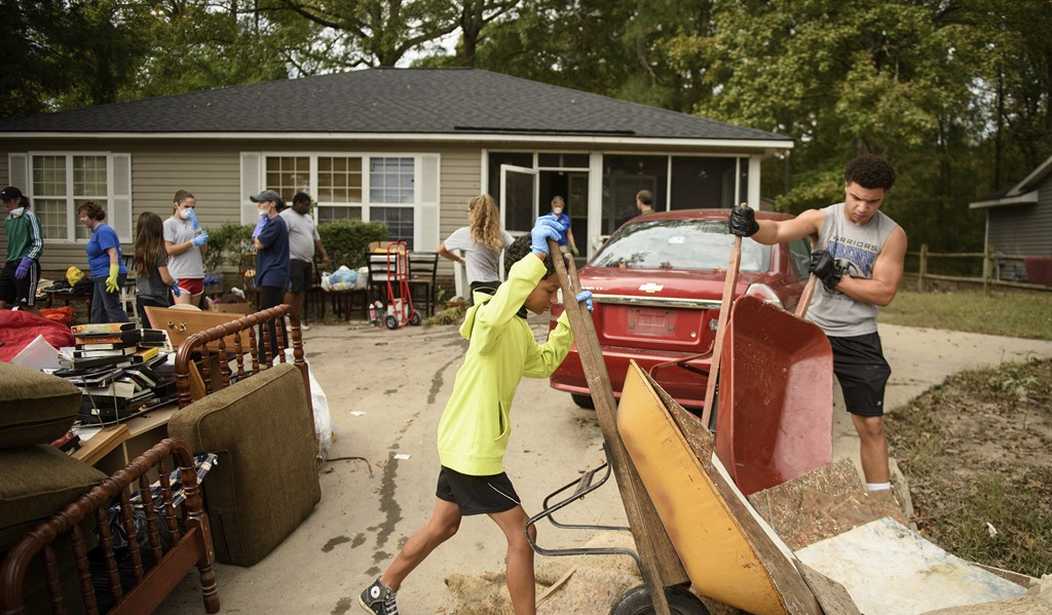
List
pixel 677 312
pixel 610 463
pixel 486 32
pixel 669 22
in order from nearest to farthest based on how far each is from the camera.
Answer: pixel 610 463 < pixel 677 312 < pixel 669 22 < pixel 486 32

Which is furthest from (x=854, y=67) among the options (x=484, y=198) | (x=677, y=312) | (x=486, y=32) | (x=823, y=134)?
(x=677, y=312)

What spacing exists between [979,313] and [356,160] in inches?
472

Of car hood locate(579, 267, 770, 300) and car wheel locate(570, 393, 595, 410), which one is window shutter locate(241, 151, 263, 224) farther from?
car hood locate(579, 267, 770, 300)

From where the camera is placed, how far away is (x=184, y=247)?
783 centimetres

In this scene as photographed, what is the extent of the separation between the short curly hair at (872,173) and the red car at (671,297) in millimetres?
1387

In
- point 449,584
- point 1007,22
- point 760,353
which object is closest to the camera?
point 449,584

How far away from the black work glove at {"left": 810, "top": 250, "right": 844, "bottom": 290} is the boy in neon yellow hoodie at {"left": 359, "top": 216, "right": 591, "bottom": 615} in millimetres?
1633

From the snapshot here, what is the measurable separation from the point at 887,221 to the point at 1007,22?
25636 mm

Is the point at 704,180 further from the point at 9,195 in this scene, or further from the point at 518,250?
the point at 518,250

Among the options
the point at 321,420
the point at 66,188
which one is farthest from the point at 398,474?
the point at 66,188

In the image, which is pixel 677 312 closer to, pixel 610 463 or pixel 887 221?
pixel 887 221

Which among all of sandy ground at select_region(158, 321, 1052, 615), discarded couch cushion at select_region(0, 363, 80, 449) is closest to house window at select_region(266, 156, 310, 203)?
sandy ground at select_region(158, 321, 1052, 615)

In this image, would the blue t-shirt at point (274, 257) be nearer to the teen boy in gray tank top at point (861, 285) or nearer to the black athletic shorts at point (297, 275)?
the black athletic shorts at point (297, 275)

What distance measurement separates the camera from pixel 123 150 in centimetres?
1459
